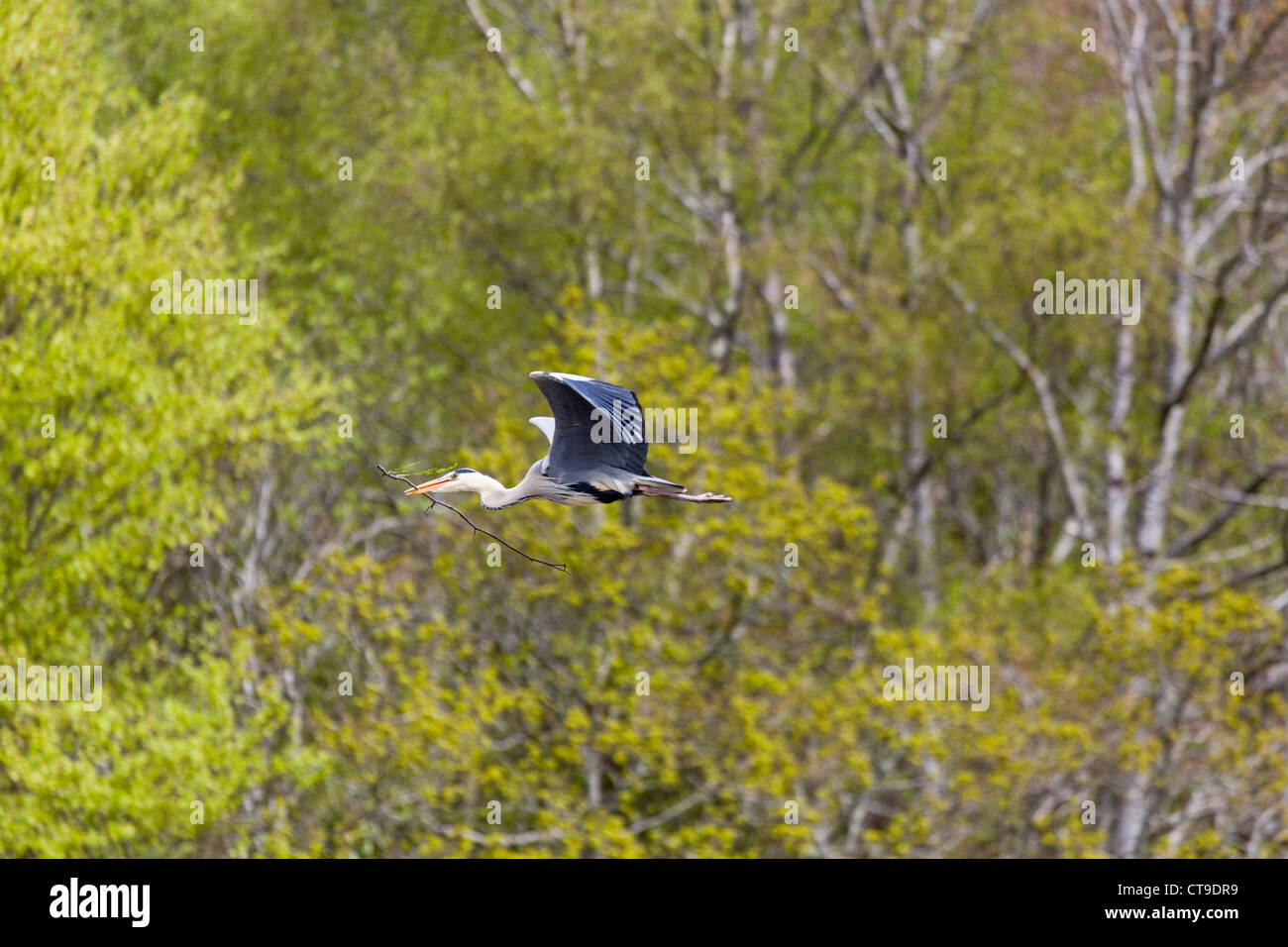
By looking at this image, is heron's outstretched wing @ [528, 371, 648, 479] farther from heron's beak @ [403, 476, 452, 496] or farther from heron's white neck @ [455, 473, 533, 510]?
heron's beak @ [403, 476, 452, 496]

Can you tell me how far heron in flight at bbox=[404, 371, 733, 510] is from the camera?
350 inches

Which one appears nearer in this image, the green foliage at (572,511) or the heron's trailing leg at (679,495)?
the heron's trailing leg at (679,495)

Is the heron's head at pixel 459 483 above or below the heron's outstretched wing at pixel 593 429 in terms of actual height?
below

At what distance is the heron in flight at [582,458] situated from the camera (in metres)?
8.89

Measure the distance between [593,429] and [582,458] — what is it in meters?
0.15

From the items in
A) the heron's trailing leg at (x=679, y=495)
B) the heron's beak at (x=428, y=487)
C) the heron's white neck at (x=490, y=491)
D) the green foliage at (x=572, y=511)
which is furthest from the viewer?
the green foliage at (x=572, y=511)

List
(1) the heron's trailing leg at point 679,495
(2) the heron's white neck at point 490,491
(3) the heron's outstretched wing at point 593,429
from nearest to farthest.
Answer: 1. (1) the heron's trailing leg at point 679,495
2. (2) the heron's white neck at point 490,491
3. (3) the heron's outstretched wing at point 593,429

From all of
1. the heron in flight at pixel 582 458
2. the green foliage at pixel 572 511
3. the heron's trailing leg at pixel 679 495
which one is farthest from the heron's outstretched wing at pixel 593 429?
the green foliage at pixel 572 511

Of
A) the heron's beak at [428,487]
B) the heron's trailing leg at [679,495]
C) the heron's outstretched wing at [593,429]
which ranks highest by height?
the heron's outstretched wing at [593,429]

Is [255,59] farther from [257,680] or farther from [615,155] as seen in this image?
[257,680]

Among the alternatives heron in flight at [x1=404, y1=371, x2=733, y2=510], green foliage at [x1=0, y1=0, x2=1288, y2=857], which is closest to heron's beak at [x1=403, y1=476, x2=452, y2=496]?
heron in flight at [x1=404, y1=371, x2=733, y2=510]

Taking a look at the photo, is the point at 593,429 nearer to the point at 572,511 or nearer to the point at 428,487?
the point at 428,487

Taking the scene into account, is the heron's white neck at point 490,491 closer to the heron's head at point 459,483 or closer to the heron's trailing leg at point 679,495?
the heron's head at point 459,483
